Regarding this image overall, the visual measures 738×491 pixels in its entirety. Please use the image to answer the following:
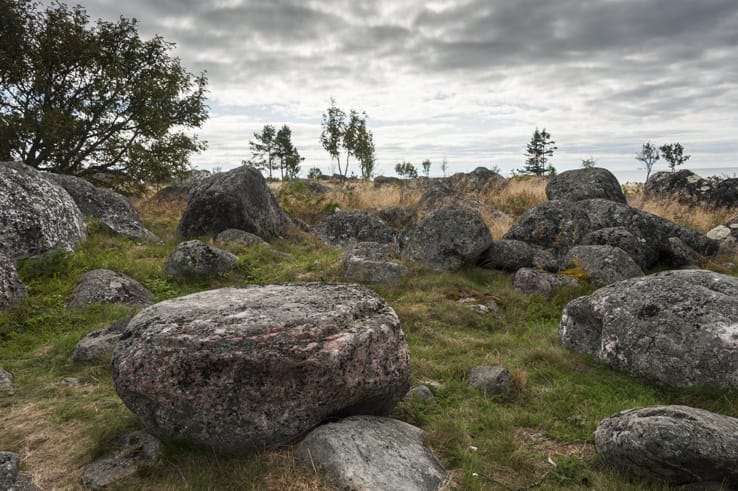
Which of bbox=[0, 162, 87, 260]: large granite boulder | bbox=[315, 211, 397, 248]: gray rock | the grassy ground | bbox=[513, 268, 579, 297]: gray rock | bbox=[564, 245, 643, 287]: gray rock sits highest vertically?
bbox=[0, 162, 87, 260]: large granite boulder

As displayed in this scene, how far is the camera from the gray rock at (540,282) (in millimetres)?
10500

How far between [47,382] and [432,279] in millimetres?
7405

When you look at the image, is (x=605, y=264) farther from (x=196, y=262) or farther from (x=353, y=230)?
(x=196, y=262)

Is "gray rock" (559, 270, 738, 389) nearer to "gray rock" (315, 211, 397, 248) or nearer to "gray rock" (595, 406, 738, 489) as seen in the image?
"gray rock" (595, 406, 738, 489)

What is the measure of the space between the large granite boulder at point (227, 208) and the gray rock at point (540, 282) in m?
8.22

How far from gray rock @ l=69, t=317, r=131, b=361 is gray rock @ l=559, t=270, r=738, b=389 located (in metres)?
6.92

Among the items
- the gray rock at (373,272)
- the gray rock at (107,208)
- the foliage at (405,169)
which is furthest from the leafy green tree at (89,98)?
the foliage at (405,169)

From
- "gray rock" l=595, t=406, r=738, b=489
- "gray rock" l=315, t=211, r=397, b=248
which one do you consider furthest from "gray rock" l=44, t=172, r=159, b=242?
"gray rock" l=595, t=406, r=738, b=489

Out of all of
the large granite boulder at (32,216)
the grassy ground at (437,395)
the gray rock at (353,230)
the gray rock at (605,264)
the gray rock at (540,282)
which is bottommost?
the grassy ground at (437,395)

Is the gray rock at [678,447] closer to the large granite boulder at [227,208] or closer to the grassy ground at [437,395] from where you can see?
the grassy ground at [437,395]

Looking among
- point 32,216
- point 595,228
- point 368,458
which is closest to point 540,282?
point 595,228

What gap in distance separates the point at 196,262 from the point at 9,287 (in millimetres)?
3458

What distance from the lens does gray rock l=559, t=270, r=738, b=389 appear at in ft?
19.2

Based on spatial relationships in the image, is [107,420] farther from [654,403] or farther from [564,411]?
[654,403]
